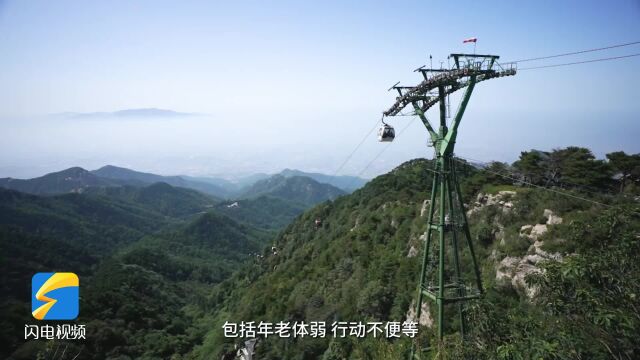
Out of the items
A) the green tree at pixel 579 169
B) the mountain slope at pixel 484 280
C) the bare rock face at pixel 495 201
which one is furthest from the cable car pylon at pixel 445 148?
the green tree at pixel 579 169

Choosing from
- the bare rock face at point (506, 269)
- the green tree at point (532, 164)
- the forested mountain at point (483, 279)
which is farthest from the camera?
A: the green tree at point (532, 164)

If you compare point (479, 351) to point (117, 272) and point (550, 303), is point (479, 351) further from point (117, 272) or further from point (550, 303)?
point (117, 272)

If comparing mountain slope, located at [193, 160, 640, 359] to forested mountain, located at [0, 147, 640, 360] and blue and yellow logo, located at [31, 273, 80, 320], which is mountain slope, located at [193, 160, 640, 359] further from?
blue and yellow logo, located at [31, 273, 80, 320]

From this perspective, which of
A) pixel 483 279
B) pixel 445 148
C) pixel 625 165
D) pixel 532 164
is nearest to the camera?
pixel 445 148

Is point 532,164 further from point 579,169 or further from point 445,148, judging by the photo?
point 445,148

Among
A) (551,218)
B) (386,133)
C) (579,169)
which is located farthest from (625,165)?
(386,133)

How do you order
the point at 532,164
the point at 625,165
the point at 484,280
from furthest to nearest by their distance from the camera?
1. the point at 532,164
2. the point at 625,165
3. the point at 484,280

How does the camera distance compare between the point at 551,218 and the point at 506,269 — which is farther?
the point at 506,269

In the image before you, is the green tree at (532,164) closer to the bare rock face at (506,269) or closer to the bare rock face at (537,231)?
the bare rock face at (537,231)
